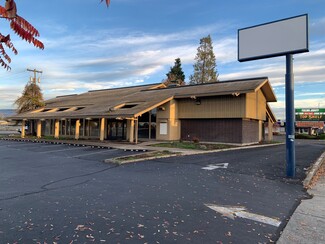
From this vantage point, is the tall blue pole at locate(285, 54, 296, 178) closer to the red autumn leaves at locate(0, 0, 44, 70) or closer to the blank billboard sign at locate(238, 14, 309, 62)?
the blank billboard sign at locate(238, 14, 309, 62)

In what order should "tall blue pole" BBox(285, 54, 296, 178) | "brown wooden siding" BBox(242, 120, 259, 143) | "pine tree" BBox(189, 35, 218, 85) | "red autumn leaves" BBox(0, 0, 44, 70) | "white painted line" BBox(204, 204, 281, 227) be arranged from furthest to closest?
1. "pine tree" BBox(189, 35, 218, 85)
2. "brown wooden siding" BBox(242, 120, 259, 143)
3. "tall blue pole" BBox(285, 54, 296, 178)
4. "white painted line" BBox(204, 204, 281, 227)
5. "red autumn leaves" BBox(0, 0, 44, 70)

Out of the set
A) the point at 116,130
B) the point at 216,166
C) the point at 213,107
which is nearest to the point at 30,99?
the point at 116,130

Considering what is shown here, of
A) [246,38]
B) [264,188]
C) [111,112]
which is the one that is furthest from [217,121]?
[264,188]

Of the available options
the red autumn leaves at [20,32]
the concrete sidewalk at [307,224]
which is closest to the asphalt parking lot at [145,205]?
the concrete sidewalk at [307,224]

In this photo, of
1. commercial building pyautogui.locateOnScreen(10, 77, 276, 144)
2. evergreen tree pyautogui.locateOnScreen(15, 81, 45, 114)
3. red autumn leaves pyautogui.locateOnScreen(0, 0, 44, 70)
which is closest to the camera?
red autumn leaves pyautogui.locateOnScreen(0, 0, 44, 70)

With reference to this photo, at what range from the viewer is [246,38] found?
44.7 ft

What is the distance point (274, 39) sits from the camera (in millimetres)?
12461

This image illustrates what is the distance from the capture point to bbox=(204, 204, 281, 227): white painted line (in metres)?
6.02

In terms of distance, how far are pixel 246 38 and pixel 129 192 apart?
9280mm

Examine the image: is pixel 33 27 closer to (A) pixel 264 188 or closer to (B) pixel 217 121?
(A) pixel 264 188

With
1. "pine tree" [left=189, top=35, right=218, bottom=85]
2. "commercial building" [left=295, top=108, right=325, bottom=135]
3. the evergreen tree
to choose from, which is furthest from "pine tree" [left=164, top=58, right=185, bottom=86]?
"commercial building" [left=295, top=108, right=325, bottom=135]

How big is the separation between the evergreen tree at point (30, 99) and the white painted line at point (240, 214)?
133ft

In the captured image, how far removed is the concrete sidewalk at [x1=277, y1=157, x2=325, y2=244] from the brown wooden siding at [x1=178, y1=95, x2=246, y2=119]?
55.7ft

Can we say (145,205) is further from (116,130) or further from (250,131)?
(116,130)
